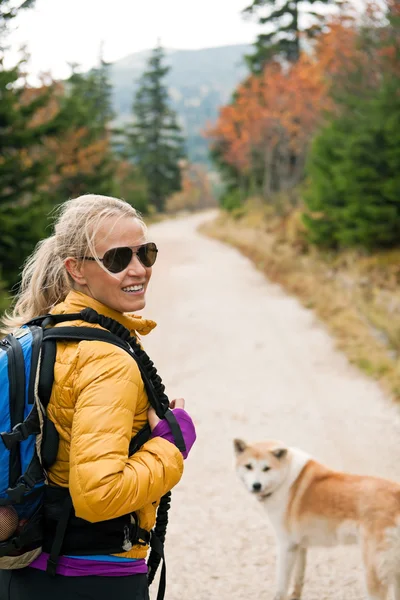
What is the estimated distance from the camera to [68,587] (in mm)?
1700

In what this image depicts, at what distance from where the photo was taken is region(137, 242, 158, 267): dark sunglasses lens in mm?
1880

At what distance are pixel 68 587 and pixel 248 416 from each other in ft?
18.8

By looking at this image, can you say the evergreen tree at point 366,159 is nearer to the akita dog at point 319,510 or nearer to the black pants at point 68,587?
the akita dog at point 319,510

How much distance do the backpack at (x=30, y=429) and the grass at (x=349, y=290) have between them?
21.4 ft

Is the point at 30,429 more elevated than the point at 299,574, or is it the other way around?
the point at 30,429

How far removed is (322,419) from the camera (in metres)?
7.11

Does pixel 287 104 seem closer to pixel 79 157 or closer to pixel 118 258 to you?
pixel 79 157

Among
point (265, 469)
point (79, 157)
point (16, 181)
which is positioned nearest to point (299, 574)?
point (265, 469)

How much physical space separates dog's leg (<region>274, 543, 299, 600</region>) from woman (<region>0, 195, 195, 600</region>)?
2135 millimetres

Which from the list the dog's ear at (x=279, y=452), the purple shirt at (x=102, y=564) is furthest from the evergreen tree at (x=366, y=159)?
the purple shirt at (x=102, y=564)

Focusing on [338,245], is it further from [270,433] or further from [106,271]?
[106,271]

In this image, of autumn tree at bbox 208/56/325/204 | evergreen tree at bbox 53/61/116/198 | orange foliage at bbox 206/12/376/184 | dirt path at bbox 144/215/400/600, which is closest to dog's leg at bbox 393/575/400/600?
dirt path at bbox 144/215/400/600

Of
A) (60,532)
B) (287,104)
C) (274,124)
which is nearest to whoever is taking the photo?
(60,532)

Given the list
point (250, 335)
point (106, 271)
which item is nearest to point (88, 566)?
point (106, 271)
